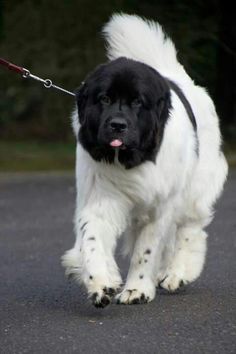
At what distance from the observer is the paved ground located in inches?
217

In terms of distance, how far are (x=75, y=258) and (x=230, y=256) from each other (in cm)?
260

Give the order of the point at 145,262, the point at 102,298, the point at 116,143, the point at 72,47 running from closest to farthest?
the point at 102,298 < the point at 116,143 < the point at 145,262 < the point at 72,47

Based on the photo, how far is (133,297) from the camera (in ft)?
22.0

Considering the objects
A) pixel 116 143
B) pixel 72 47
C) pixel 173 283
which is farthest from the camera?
pixel 72 47

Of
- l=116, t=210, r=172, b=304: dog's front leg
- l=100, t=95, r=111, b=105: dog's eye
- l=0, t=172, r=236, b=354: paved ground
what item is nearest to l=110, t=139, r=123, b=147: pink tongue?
l=100, t=95, r=111, b=105: dog's eye

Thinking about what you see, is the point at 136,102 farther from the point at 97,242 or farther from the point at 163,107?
the point at 97,242

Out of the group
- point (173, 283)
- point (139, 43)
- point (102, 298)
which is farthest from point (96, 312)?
point (139, 43)

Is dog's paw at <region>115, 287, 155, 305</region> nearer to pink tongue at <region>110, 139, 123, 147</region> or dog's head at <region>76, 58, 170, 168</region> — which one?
dog's head at <region>76, 58, 170, 168</region>

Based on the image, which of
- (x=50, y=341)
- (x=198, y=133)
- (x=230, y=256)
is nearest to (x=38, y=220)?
(x=230, y=256)

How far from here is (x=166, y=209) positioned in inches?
271

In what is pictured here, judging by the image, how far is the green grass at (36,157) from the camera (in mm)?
18562

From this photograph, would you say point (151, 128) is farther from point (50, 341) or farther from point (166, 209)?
point (50, 341)

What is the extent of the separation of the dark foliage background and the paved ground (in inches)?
418

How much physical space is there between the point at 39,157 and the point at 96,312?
45.2ft
